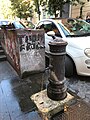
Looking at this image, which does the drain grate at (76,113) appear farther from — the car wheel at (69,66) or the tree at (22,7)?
the tree at (22,7)

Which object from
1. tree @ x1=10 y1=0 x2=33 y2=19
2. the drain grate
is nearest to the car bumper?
the drain grate

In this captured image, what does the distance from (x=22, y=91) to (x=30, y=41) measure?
1.36 metres

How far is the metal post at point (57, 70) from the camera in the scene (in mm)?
2626

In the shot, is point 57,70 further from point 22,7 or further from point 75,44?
point 22,7

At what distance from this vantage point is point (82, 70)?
13.1ft

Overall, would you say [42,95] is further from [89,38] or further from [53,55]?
[89,38]

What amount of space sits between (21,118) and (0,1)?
29.5 metres

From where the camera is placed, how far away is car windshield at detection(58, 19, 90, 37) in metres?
4.64

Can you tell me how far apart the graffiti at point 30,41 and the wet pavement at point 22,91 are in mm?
809

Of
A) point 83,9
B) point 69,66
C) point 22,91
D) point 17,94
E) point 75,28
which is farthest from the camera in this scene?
point 83,9

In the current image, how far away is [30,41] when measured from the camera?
4.18m

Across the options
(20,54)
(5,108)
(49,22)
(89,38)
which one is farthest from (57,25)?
(5,108)

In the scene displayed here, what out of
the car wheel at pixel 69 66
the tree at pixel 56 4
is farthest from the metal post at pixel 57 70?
the tree at pixel 56 4

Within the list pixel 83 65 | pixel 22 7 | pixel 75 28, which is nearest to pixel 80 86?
pixel 83 65
